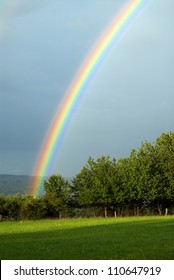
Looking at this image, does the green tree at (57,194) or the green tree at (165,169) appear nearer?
the green tree at (57,194)

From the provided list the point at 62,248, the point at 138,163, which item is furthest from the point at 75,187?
the point at 62,248

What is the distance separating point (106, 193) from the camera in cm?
8106

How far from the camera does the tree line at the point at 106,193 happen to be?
255 ft

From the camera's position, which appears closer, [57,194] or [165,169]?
[57,194]

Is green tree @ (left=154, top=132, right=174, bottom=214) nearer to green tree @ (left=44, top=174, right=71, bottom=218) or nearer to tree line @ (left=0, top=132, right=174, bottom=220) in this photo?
tree line @ (left=0, top=132, right=174, bottom=220)

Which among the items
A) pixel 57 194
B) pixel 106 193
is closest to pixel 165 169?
pixel 106 193

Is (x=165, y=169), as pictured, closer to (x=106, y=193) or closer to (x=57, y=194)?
(x=106, y=193)

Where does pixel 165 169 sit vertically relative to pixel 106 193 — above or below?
above

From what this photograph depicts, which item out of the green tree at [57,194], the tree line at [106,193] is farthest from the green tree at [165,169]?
the green tree at [57,194]

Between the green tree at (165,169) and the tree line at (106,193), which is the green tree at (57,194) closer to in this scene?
the tree line at (106,193)

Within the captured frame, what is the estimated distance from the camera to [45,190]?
277ft

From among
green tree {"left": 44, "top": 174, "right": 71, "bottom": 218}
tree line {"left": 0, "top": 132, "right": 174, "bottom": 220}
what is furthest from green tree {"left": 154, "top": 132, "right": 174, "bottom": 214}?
green tree {"left": 44, "top": 174, "right": 71, "bottom": 218}
